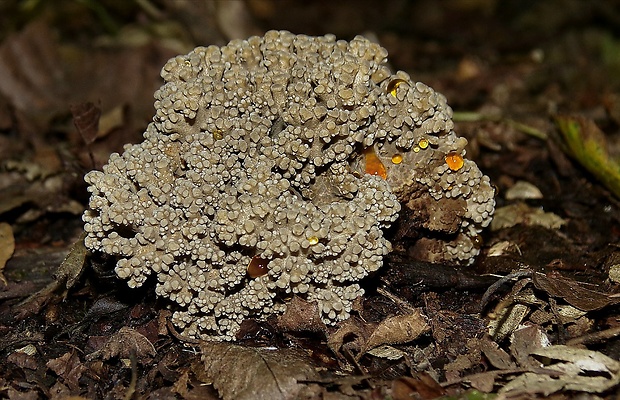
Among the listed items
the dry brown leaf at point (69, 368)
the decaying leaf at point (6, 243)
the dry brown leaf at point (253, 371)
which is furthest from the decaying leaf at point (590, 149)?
the decaying leaf at point (6, 243)

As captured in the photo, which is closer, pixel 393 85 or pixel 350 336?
pixel 350 336

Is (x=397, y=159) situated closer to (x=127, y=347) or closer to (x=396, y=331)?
(x=396, y=331)

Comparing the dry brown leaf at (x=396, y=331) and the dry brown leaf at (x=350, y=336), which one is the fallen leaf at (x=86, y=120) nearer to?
the dry brown leaf at (x=350, y=336)

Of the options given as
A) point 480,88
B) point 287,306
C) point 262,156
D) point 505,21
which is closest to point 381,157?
point 262,156

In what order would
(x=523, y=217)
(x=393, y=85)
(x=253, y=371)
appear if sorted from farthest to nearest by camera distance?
(x=523, y=217), (x=393, y=85), (x=253, y=371)

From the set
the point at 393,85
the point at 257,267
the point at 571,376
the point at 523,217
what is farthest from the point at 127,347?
the point at 523,217

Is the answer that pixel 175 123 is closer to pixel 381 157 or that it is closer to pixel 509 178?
pixel 381 157

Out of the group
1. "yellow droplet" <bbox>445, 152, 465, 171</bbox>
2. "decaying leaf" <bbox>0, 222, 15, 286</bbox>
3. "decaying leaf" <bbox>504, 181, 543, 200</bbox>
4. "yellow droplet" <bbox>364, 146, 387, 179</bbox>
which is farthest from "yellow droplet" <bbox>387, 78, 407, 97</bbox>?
"decaying leaf" <bbox>0, 222, 15, 286</bbox>
